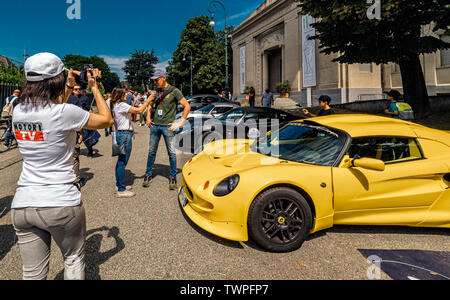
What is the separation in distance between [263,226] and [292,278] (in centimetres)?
61

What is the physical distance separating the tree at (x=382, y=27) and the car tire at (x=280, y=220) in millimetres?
7835

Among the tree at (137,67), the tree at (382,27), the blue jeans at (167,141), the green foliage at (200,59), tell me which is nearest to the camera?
the blue jeans at (167,141)

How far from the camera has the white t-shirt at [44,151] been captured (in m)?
1.69

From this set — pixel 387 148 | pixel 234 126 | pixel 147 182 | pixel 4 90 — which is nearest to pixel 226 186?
pixel 387 148

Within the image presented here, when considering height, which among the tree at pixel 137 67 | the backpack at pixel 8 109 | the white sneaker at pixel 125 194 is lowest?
the white sneaker at pixel 125 194

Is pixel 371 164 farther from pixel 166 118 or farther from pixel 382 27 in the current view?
pixel 382 27

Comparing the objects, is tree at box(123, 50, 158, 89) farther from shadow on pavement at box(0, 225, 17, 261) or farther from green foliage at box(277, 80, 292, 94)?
shadow on pavement at box(0, 225, 17, 261)

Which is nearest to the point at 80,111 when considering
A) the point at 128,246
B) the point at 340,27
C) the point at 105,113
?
the point at 105,113

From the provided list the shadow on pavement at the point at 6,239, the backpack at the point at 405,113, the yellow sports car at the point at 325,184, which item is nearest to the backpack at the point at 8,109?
the shadow on pavement at the point at 6,239

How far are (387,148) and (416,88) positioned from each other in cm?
988

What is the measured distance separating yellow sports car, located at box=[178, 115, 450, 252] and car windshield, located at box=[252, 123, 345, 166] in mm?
12

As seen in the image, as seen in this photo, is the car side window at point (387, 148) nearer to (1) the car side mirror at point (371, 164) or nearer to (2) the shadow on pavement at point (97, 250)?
(1) the car side mirror at point (371, 164)

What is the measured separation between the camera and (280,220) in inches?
121
